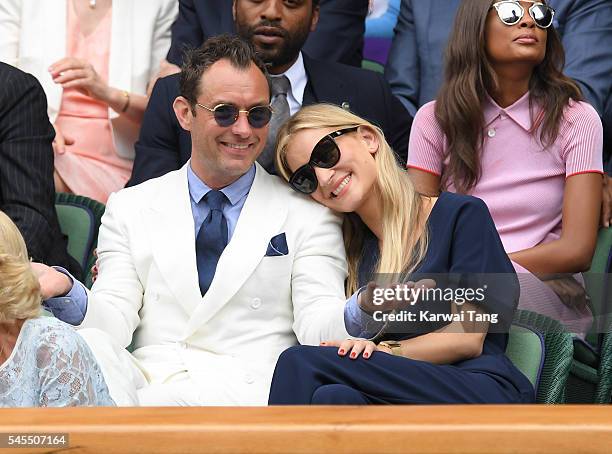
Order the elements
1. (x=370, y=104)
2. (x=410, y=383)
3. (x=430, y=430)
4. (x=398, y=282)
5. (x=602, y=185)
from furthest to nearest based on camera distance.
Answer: (x=370, y=104)
(x=602, y=185)
(x=398, y=282)
(x=410, y=383)
(x=430, y=430)

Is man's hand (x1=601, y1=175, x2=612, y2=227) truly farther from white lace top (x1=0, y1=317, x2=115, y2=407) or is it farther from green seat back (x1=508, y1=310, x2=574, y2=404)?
white lace top (x1=0, y1=317, x2=115, y2=407)

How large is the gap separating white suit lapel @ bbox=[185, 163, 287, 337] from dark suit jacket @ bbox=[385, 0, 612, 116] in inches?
38.1

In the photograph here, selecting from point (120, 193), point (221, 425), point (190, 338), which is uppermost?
point (221, 425)

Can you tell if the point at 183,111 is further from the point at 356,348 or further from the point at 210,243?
the point at 356,348

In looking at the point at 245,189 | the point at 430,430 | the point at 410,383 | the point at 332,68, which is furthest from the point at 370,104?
the point at 430,430

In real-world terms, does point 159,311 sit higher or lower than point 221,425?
lower

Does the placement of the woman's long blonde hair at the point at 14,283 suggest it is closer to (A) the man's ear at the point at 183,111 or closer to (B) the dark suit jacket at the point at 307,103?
(A) the man's ear at the point at 183,111

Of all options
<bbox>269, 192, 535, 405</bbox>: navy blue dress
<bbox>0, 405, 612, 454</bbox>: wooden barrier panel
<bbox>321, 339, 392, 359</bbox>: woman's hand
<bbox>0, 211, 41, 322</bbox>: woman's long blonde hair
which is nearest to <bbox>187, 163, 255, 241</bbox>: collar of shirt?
<bbox>269, 192, 535, 405</bbox>: navy blue dress

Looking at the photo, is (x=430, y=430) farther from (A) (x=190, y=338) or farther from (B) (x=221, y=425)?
(A) (x=190, y=338)

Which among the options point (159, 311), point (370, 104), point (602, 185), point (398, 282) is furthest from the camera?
point (370, 104)

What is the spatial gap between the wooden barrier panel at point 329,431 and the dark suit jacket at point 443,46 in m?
2.23

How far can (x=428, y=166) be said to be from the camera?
3555mm

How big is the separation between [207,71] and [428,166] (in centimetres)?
73

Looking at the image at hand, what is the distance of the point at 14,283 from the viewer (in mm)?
2305
